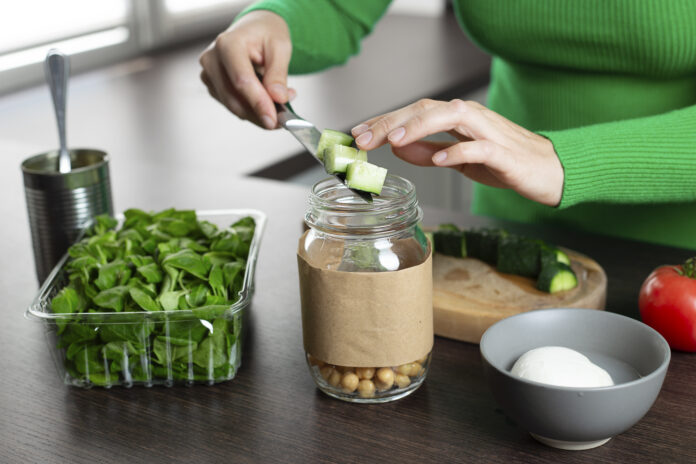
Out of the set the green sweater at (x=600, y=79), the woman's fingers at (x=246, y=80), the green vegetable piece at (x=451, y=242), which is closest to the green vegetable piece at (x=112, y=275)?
the woman's fingers at (x=246, y=80)

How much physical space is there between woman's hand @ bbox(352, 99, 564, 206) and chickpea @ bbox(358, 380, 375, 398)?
0.24m

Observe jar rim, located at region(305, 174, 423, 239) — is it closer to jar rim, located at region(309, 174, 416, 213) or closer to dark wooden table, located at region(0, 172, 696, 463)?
jar rim, located at region(309, 174, 416, 213)

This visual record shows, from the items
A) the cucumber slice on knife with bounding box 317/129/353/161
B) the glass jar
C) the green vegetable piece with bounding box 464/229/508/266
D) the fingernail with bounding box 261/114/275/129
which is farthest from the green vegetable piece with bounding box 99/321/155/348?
the green vegetable piece with bounding box 464/229/508/266

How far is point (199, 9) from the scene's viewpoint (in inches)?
123

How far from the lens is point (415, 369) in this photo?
0.85 m

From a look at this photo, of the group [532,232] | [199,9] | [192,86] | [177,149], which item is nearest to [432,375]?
[532,232]

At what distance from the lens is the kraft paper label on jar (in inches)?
31.0

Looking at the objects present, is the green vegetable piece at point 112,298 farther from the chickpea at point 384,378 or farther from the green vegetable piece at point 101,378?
the chickpea at point 384,378

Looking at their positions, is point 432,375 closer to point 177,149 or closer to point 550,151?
point 550,151

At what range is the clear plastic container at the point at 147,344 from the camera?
0.84 meters

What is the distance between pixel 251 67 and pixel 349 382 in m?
0.53

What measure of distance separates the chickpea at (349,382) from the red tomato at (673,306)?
370 millimetres

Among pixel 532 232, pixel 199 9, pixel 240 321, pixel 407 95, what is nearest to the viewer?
pixel 240 321

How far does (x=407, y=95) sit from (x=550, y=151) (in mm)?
1400
